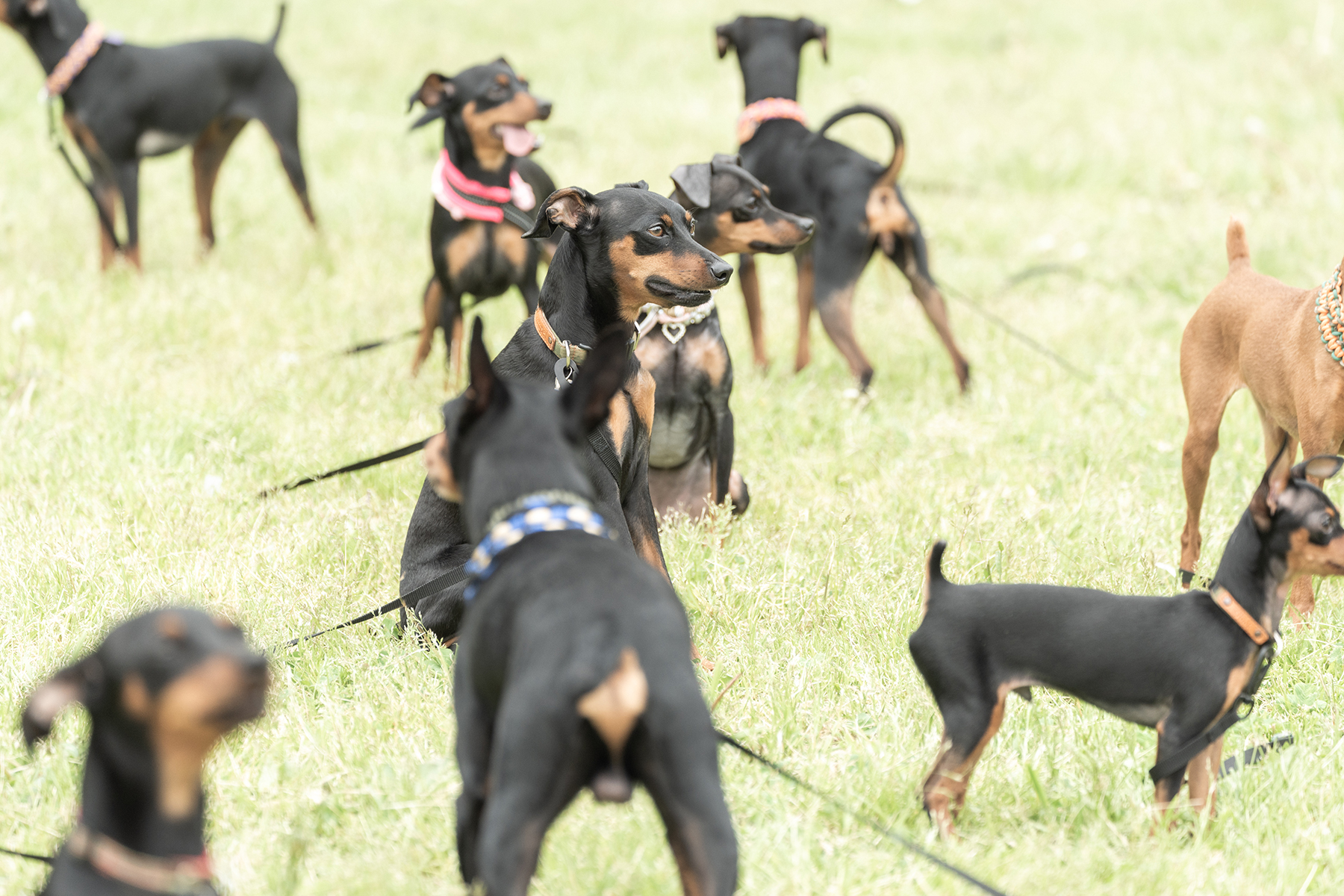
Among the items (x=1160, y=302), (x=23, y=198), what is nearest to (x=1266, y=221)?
(x=1160, y=302)

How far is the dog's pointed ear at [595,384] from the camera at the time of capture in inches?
88.7

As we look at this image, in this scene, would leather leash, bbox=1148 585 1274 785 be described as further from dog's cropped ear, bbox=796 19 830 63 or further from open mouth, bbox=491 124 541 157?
dog's cropped ear, bbox=796 19 830 63

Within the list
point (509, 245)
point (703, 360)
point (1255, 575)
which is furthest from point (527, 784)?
point (509, 245)

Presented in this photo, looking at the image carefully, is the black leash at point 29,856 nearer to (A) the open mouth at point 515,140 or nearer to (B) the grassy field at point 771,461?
(B) the grassy field at point 771,461

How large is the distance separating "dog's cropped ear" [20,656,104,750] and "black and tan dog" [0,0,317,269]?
6.37 m

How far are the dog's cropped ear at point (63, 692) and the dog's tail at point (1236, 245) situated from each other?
405 centimetres

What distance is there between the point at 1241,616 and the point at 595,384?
1.51 m

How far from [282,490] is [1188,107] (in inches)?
384

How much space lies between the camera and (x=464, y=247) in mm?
6168

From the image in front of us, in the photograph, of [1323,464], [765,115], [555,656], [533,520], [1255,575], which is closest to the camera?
[555,656]

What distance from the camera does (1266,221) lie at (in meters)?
9.06

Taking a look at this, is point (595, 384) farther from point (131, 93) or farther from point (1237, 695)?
point (131, 93)

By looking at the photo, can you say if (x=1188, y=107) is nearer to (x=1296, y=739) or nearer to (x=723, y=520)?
(x=723, y=520)

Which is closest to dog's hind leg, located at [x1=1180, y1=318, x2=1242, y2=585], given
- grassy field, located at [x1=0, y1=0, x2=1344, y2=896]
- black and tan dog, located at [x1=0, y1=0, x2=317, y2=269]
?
grassy field, located at [x1=0, y1=0, x2=1344, y2=896]
